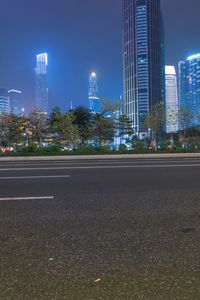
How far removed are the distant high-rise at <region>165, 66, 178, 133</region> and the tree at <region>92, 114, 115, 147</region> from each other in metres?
7.32

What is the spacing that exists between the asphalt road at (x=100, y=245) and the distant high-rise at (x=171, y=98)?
1469 inches

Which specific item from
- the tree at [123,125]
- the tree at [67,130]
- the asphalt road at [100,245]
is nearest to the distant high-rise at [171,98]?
the tree at [123,125]

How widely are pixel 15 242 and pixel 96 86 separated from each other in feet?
446

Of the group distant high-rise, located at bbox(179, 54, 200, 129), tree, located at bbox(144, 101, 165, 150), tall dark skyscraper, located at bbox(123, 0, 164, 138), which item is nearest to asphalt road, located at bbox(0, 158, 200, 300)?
tree, located at bbox(144, 101, 165, 150)

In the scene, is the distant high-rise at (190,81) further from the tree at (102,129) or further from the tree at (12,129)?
the tree at (12,129)

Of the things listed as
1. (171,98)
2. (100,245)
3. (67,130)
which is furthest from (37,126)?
(171,98)

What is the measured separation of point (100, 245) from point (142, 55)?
114 m

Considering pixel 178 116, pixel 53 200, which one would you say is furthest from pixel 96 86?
pixel 53 200

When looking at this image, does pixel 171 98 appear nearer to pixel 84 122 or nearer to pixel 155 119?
pixel 84 122

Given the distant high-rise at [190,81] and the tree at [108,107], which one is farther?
the distant high-rise at [190,81]

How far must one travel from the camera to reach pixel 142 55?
372ft

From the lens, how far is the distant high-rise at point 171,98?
144ft

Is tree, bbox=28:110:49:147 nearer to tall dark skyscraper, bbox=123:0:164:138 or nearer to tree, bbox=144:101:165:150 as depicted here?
tree, bbox=144:101:165:150

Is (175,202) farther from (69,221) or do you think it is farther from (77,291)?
(77,291)
